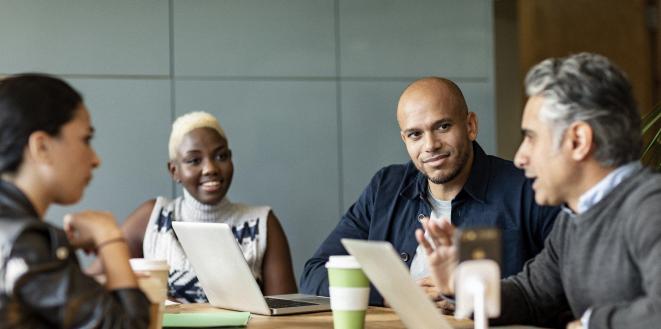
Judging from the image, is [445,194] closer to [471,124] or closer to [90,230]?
[471,124]

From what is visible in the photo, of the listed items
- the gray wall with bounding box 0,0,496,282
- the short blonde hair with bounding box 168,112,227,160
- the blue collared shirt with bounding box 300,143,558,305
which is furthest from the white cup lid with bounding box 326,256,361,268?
the gray wall with bounding box 0,0,496,282

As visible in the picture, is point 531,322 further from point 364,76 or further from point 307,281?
point 364,76

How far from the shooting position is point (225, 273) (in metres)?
2.44

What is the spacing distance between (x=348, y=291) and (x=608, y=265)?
21.2 inches

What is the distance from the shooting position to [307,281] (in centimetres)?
287

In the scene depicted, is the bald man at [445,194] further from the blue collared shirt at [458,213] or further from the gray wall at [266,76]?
the gray wall at [266,76]

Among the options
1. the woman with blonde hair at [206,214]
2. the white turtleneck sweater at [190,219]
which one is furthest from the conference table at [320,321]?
the woman with blonde hair at [206,214]

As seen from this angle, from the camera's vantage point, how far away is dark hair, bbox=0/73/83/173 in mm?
1610

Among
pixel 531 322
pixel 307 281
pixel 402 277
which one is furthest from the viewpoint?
pixel 307 281

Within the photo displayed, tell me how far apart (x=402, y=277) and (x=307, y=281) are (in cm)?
115

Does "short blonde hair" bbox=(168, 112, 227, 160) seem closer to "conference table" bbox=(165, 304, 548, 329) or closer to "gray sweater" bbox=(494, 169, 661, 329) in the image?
"conference table" bbox=(165, 304, 548, 329)

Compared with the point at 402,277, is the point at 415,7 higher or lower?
higher

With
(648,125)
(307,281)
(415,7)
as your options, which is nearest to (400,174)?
(307,281)

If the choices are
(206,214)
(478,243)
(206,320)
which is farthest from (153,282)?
(206,214)
